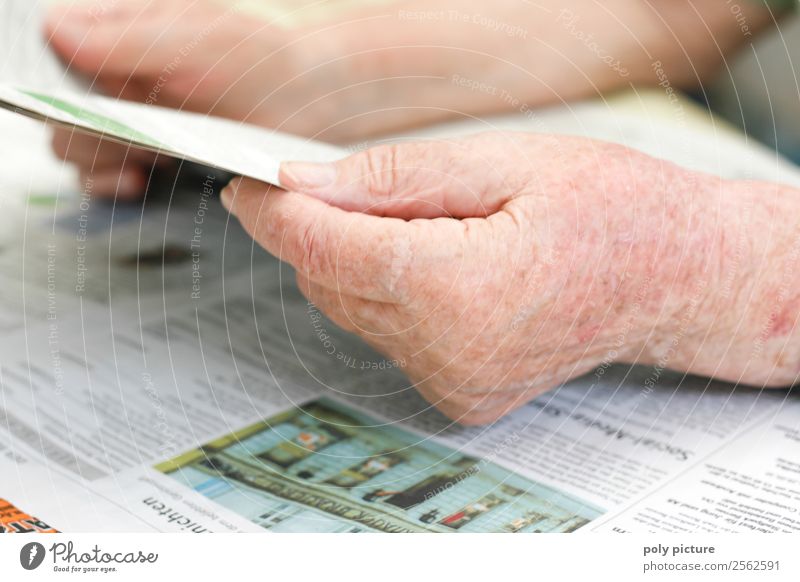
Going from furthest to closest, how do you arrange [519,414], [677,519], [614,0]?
1. [614,0]
2. [519,414]
3. [677,519]

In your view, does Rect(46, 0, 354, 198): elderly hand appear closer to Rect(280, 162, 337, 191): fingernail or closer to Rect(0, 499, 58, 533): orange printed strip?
Rect(280, 162, 337, 191): fingernail

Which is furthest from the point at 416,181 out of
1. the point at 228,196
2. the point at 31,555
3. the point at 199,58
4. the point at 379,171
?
the point at 199,58

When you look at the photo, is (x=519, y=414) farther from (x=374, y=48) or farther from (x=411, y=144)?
(x=374, y=48)

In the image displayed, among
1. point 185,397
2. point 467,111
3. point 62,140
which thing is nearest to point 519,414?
point 185,397

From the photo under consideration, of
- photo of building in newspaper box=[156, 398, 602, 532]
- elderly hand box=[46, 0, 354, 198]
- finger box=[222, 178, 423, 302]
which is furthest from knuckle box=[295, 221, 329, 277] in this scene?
elderly hand box=[46, 0, 354, 198]

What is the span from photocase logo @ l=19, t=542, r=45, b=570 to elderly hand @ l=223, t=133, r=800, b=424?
0.24m

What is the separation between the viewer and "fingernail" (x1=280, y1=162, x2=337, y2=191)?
573 mm

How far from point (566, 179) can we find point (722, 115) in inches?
18.0

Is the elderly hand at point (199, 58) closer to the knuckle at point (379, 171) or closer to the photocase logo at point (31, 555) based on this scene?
the knuckle at point (379, 171)

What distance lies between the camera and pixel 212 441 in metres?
0.63

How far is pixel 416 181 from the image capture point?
60 centimetres

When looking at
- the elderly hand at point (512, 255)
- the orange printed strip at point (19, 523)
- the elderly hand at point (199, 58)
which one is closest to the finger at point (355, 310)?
the elderly hand at point (512, 255)

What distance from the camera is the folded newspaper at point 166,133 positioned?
52 cm

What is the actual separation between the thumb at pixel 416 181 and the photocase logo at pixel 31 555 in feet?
0.94
